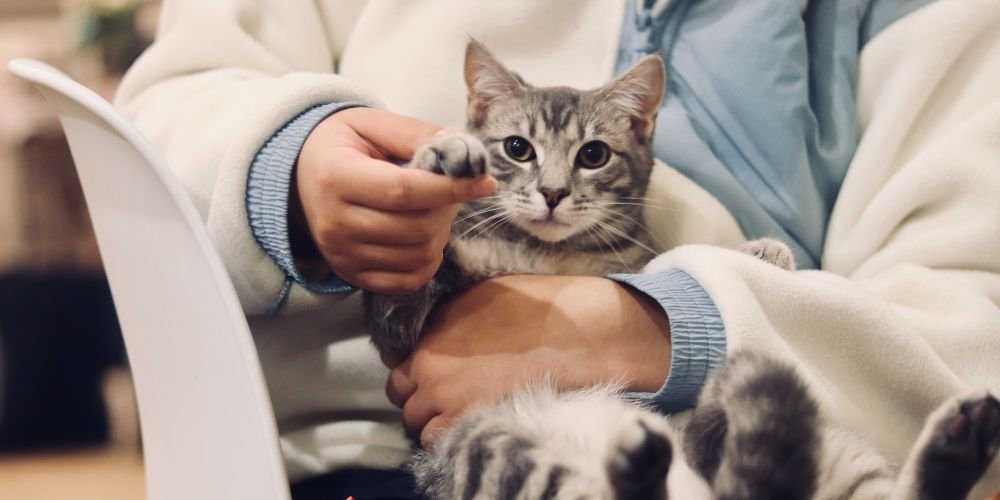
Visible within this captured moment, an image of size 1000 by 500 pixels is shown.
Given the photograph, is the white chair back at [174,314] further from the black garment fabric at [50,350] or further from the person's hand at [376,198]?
the black garment fabric at [50,350]

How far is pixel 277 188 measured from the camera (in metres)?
0.79

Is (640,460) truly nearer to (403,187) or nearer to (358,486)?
(403,187)

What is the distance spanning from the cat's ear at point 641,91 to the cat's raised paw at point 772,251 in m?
0.24

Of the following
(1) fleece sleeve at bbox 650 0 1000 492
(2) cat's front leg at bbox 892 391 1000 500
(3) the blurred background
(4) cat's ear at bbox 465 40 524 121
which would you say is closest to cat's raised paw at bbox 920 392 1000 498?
(2) cat's front leg at bbox 892 391 1000 500

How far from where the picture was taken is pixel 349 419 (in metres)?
0.97

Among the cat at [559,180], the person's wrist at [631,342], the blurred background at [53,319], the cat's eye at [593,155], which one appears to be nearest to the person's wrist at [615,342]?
the person's wrist at [631,342]

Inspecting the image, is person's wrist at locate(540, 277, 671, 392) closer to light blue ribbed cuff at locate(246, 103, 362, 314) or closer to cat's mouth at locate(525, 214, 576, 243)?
cat's mouth at locate(525, 214, 576, 243)

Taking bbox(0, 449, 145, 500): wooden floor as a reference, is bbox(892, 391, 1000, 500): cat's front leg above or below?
above

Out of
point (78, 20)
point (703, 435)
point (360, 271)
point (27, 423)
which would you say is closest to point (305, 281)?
point (360, 271)

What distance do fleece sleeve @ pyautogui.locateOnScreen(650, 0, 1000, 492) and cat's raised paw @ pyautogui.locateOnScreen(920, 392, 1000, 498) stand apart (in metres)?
0.14

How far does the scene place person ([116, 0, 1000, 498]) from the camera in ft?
2.48

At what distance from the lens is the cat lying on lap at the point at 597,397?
0.54 meters

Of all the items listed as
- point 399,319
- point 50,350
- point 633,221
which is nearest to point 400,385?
point 399,319

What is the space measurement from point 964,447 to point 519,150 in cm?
67
